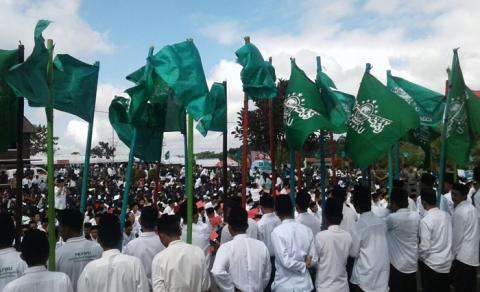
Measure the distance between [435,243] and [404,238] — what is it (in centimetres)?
41

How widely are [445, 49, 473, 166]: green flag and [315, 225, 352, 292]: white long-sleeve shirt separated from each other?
3710 mm

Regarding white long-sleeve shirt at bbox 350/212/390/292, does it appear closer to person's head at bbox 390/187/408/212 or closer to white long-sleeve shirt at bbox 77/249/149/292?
person's head at bbox 390/187/408/212

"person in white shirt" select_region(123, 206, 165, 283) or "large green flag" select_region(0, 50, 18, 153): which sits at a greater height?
"large green flag" select_region(0, 50, 18, 153)

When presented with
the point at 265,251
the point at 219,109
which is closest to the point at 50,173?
the point at 265,251

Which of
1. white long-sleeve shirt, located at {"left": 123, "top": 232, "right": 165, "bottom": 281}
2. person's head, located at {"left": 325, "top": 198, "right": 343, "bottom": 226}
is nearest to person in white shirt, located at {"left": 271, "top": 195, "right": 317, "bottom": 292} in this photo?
person's head, located at {"left": 325, "top": 198, "right": 343, "bottom": 226}

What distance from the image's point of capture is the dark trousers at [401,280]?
6051mm

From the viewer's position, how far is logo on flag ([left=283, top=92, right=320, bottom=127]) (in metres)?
6.89

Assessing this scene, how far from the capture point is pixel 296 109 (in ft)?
22.8

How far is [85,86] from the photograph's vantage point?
6105 millimetres

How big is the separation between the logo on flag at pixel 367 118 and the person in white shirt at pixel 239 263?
2997mm

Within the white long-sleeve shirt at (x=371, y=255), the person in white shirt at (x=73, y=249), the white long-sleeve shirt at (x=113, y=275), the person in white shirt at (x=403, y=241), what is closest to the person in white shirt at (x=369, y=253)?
the white long-sleeve shirt at (x=371, y=255)

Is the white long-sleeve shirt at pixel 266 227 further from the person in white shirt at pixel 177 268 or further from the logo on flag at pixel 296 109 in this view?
the person in white shirt at pixel 177 268

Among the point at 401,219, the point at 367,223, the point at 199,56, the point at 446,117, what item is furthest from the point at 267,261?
the point at 446,117

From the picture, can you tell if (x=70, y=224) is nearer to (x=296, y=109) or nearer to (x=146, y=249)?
(x=146, y=249)
